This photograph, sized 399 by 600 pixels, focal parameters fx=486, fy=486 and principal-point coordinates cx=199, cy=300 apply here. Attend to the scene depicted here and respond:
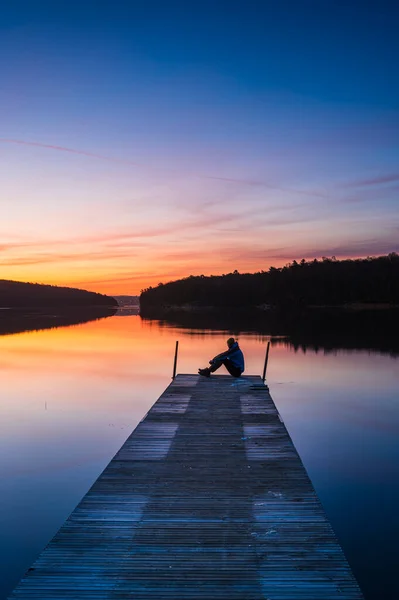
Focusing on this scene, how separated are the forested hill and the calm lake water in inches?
4630

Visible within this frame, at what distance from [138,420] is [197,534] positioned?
39.5 ft

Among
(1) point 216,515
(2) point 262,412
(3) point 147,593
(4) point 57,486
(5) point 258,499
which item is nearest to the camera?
(3) point 147,593

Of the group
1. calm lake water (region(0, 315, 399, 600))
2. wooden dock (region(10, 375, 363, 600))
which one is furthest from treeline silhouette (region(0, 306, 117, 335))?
wooden dock (region(10, 375, 363, 600))

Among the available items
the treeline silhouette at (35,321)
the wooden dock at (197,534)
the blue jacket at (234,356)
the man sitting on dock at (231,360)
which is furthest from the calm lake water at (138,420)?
the treeline silhouette at (35,321)

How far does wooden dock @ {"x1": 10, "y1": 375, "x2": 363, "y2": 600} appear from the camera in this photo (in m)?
5.46

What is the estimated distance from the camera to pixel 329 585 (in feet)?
18.1

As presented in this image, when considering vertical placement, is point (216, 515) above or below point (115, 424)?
above

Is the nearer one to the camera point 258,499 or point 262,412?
point 258,499

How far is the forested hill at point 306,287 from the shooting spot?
14725cm

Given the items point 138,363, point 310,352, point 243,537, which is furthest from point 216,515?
point 310,352

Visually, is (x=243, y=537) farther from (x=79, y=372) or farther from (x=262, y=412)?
(x=79, y=372)

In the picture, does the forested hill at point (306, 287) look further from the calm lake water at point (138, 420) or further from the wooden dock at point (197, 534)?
the wooden dock at point (197, 534)

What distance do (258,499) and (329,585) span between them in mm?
2442

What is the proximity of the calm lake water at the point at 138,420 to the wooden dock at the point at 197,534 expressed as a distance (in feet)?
5.31
